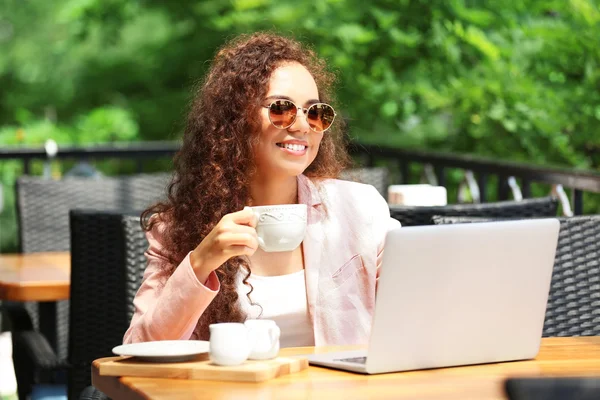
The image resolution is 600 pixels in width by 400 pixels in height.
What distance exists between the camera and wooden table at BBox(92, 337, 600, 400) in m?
1.69

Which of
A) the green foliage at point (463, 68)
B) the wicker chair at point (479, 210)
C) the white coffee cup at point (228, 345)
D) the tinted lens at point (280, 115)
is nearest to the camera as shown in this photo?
the white coffee cup at point (228, 345)

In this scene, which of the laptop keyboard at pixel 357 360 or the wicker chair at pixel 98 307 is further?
the wicker chair at pixel 98 307

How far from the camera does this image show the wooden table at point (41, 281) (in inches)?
127

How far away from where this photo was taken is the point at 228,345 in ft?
5.96

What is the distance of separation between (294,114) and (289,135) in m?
0.04

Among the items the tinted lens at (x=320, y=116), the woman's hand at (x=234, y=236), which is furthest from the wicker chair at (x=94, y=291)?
the woman's hand at (x=234, y=236)

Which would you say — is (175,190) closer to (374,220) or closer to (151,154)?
(374,220)

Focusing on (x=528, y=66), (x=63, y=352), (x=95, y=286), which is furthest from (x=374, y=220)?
(x=528, y=66)

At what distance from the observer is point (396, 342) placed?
181cm

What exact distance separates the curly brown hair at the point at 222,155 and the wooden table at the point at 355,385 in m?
0.43

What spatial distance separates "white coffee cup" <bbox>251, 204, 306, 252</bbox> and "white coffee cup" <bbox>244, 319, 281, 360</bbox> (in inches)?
6.3

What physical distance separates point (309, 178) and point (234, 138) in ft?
0.69

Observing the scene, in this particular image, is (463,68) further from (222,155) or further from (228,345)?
(228,345)

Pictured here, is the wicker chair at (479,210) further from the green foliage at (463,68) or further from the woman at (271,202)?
the green foliage at (463,68)
